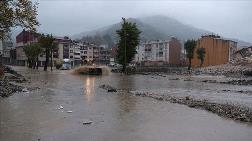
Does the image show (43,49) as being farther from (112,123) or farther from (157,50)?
(112,123)

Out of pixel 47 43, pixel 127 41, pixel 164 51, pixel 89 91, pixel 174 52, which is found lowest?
pixel 89 91

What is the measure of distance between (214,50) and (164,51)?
29.3 metres

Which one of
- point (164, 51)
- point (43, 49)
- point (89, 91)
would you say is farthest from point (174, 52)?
point (89, 91)

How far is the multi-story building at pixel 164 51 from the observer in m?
175

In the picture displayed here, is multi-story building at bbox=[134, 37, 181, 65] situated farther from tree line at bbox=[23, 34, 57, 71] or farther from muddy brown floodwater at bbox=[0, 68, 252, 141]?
muddy brown floodwater at bbox=[0, 68, 252, 141]

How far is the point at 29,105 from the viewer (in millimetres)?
24344

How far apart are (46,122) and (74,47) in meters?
175

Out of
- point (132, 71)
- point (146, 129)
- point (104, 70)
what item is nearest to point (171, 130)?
point (146, 129)

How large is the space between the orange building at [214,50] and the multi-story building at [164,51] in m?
17.7

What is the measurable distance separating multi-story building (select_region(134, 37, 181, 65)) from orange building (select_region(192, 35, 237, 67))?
17.7m

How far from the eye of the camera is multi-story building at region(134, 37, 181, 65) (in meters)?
175

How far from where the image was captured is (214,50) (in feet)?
498

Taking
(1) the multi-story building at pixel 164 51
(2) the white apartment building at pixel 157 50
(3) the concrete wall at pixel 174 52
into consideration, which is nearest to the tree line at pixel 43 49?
(1) the multi-story building at pixel 164 51

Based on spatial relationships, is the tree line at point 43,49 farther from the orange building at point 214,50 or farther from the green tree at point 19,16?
the green tree at point 19,16
